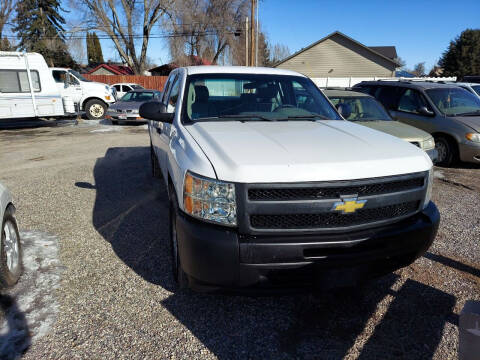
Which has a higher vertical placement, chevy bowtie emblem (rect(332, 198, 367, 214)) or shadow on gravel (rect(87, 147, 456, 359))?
chevy bowtie emblem (rect(332, 198, 367, 214))

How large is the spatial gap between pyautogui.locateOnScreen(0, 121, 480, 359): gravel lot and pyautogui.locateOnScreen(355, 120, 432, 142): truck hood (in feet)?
5.79

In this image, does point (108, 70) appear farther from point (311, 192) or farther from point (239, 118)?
point (311, 192)

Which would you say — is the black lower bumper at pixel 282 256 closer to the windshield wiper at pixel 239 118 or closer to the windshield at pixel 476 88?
the windshield wiper at pixel 239 118

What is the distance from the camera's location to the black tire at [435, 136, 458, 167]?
7.44 m

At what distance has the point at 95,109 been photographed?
53.6ft

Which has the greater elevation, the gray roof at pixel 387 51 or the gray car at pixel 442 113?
the gray roof at pixel 387 51

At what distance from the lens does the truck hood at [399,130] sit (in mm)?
5957

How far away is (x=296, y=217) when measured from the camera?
7.23 ft

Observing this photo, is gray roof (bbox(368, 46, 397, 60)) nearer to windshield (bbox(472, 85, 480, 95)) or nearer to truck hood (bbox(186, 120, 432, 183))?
windshield (bbox(472, 85, 480, 95))

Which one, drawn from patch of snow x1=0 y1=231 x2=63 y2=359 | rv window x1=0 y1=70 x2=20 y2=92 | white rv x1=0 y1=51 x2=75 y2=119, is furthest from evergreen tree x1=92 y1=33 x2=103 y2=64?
patch of snow x1=0 y1=231 x2=63 y2=359

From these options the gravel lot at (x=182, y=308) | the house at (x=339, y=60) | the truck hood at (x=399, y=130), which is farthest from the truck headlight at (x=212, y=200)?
the house at (x=339, y=60)

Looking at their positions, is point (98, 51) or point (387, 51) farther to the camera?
point (98, 51)

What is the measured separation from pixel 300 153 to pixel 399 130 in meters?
4.61

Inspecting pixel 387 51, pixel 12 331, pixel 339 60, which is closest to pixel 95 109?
pixel 12 331
